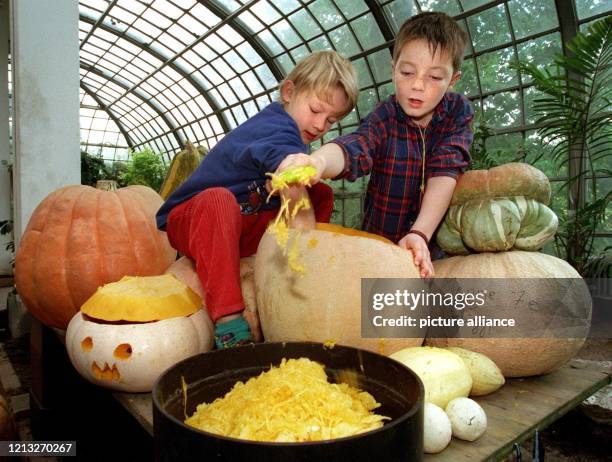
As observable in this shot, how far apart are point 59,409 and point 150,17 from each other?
14.6 m

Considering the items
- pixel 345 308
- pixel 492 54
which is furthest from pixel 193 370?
pixel 492 54

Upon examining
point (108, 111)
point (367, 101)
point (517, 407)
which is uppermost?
point (108, 111)

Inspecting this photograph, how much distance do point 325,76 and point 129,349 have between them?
1348 millimetres

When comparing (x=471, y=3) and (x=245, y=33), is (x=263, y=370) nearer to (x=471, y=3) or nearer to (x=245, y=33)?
(x=471, y=3)

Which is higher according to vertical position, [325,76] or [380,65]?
[380,65]

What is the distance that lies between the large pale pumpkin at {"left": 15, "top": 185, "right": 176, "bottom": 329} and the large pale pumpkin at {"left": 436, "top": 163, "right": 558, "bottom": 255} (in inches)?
55.0

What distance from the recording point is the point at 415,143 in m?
2.14

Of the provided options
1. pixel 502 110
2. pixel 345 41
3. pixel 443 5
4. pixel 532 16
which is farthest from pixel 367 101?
pixel 532 16

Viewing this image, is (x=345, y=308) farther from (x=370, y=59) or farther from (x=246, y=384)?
(x=370, y=59)

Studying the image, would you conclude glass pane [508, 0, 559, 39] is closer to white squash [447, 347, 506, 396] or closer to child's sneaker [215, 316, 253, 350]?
white squash [447, 347, 506, 396]

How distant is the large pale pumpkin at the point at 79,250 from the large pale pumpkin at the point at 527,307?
1417 millimetres

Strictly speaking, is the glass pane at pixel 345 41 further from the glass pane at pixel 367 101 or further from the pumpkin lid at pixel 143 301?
the pumpkin lid at pixel 143 301

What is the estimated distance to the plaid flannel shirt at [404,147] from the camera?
2051 millimetres

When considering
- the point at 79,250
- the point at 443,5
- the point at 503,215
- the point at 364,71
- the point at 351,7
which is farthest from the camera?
the point at 364,71
